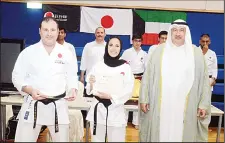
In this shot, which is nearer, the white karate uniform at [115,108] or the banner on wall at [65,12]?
the white karate uniform at [115,108]

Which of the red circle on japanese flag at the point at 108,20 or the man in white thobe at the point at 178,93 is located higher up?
the red circle on japanese flag at the point at 108,20

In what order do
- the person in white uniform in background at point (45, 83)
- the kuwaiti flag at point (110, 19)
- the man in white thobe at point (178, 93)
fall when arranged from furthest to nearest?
the kuwaiti flag at point (110, 19), the man in white thobe at point (178, 93), the person in white uniform in background at point (45, 83)

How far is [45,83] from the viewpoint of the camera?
A: 2.15 metres

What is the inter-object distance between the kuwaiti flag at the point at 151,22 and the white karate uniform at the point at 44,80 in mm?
3314

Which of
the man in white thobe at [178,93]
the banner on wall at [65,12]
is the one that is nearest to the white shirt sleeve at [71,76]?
the man in white thobe at [178,93]

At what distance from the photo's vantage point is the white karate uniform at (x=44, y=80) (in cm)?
215

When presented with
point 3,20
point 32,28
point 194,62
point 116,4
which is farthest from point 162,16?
point 194,62

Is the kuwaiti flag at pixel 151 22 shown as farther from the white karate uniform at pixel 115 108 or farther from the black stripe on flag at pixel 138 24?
the white karate uniform at pixel 115 108

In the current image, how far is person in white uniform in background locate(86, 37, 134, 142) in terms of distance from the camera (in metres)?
2.31

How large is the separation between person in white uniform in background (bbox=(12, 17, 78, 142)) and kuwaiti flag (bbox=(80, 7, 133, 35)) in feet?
10.4

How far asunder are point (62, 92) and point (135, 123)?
5.85ft

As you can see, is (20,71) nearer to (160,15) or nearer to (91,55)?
(91,55)

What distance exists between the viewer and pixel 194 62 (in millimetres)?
2398

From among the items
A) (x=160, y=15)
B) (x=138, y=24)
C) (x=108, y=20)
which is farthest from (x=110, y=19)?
(x=160, y=15)
